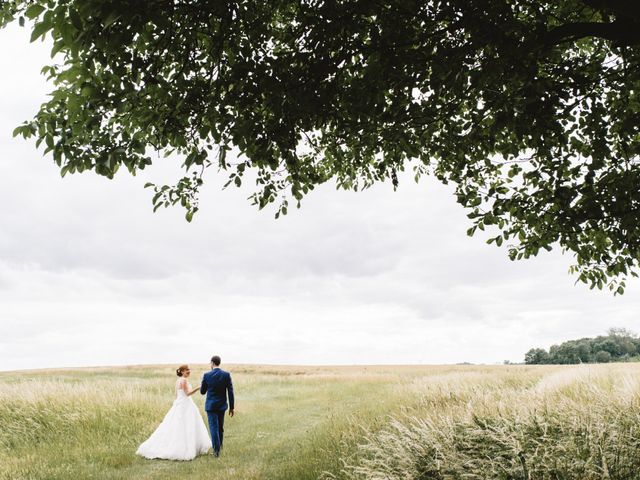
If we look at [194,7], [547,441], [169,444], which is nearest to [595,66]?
[547,441]

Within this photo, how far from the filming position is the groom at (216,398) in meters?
12.1

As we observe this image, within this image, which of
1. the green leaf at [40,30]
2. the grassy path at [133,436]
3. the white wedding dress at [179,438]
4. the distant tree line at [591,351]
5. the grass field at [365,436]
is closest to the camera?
the green leaf at [40,30]

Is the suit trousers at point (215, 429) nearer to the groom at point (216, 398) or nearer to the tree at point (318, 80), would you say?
the groom at point (216, 398)

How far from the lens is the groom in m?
12.1

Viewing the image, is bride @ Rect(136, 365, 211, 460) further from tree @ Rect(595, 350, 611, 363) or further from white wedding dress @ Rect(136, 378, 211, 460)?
tree @ Rect(595, 350, 611, 363)

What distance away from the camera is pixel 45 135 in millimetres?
6215

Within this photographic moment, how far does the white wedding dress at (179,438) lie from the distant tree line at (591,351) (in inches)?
3459

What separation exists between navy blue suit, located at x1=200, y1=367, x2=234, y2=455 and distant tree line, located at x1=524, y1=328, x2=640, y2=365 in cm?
8805

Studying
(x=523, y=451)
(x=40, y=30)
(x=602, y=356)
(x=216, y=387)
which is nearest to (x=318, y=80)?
(x=40, y=30)

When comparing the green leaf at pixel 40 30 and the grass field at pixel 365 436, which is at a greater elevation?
the green leaf at pixel 40 30

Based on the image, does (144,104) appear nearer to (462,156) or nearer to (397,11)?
(397,11)

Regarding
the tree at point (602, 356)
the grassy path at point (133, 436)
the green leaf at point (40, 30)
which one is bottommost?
the tree at point (602, 356)

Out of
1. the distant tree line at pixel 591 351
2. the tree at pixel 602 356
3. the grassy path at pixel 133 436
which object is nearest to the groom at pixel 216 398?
the grassy path at pixel 133 436

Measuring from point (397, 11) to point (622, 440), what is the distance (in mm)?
6256
